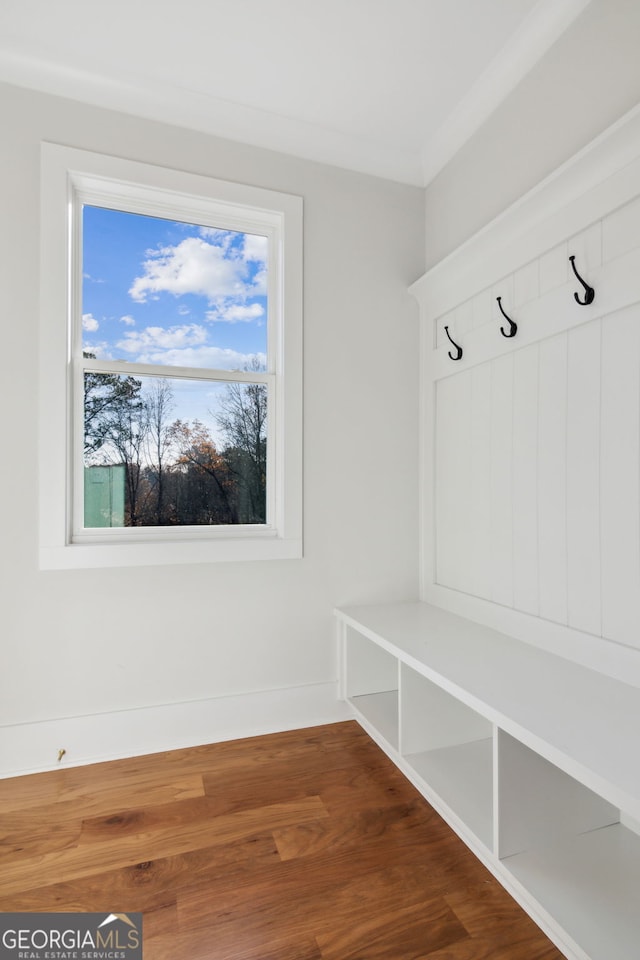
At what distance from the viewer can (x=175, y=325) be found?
2041 millimetres

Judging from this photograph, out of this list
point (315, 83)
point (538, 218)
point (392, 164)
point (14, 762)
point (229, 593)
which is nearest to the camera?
point (538, 218)

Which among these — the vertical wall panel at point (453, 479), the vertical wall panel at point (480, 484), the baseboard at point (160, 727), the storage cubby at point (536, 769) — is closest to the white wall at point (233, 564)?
the baseboard at point (160, 727)

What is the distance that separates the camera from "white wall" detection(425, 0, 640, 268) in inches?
52.9

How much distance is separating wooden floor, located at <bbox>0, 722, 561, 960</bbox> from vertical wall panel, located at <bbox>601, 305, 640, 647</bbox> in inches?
29.7

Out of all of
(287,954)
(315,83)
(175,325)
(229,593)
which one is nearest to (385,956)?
(287,954)

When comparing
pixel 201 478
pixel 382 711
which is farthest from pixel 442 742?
pixel 201 478

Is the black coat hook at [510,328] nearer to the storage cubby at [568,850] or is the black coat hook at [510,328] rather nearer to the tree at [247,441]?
the tree at [247,441]

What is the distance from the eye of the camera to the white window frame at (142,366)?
5.79 feet

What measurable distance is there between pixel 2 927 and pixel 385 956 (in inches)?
32.8

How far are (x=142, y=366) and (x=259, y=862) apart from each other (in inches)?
65.9

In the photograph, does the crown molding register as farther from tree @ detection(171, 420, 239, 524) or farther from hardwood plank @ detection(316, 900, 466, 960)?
hardwood plank @ detection(316, 900, 466, 960)

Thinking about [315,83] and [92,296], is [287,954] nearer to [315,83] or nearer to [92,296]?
[92,296]

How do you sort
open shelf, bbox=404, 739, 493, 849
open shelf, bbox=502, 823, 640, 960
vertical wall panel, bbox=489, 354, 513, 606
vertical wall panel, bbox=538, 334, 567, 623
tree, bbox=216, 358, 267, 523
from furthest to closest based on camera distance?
tree, bbox=216, 358, 267, 523 → vertical wall panel, bbox=489, 354, 513, 606 → vertical wall panel, bbox=538, 334, 567, 623 → open shelf, bbox=404, 739, 493, 849 → open shelf, bbox=502, 823, 640, 960

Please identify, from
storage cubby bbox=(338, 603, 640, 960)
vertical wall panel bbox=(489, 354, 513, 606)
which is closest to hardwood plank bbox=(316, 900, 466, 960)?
storage cubby bbox=(338, 603, 640, 960)
